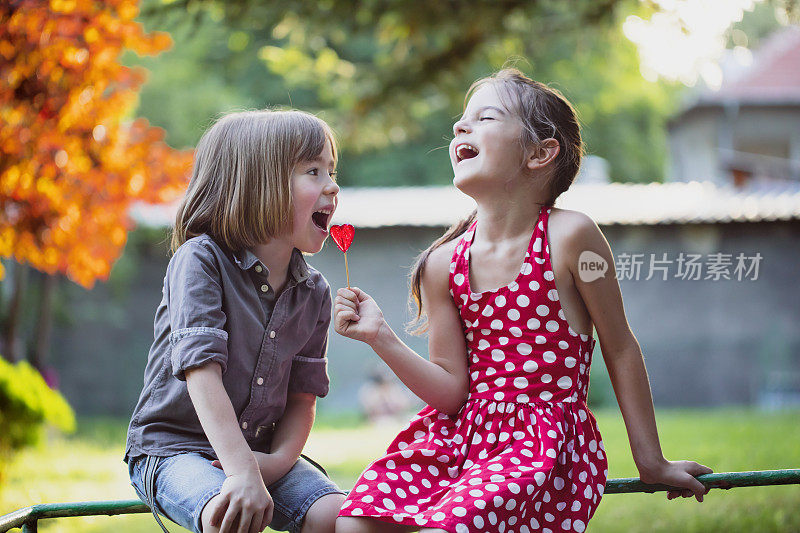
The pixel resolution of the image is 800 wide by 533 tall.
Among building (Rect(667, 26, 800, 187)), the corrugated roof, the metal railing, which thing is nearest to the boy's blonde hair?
the metal railing

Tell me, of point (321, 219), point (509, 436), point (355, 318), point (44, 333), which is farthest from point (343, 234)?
point (44, 333)

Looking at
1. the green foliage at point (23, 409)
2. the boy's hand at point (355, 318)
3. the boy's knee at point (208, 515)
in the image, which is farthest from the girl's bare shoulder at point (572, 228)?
the green foliage at point (23, 409)

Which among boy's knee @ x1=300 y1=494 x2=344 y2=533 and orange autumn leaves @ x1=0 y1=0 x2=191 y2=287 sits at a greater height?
orange autumn leaves @ x1=0 y1=0 x2=191 y2=287

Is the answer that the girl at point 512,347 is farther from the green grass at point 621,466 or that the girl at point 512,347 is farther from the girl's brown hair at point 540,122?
the green grass at point 621,466

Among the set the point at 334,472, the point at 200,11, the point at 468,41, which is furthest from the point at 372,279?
the point at 200,11

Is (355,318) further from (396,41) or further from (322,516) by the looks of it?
(396,41)

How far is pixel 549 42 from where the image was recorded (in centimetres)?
694

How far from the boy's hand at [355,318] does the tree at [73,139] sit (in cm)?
230

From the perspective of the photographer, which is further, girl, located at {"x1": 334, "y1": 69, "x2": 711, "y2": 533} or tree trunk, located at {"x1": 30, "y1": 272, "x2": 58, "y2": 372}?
tree trunk, located at {"x1": 30, "y1": 272, "x2": 58, "y2": 372}

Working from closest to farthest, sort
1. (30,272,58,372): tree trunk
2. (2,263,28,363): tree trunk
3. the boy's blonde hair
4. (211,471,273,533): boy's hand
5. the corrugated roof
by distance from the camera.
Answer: (211,471,273,533): boy's hand < the boy's blonde hair < (2,263,28,363): tree trunk < (30,272,58,372): tree trunk < the corrugated roof

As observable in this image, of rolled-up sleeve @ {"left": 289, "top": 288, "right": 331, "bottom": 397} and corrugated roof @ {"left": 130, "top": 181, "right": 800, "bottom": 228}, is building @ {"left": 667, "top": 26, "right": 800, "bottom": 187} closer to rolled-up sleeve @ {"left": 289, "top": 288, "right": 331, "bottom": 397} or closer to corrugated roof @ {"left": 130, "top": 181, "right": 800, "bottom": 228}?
corrugated roof @ {"left": 130, "top": 181, "right": 800, "bottom": 228}

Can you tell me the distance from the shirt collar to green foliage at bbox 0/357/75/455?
4.32m

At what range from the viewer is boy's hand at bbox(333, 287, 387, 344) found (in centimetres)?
178

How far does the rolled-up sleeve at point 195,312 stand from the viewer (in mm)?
1689
